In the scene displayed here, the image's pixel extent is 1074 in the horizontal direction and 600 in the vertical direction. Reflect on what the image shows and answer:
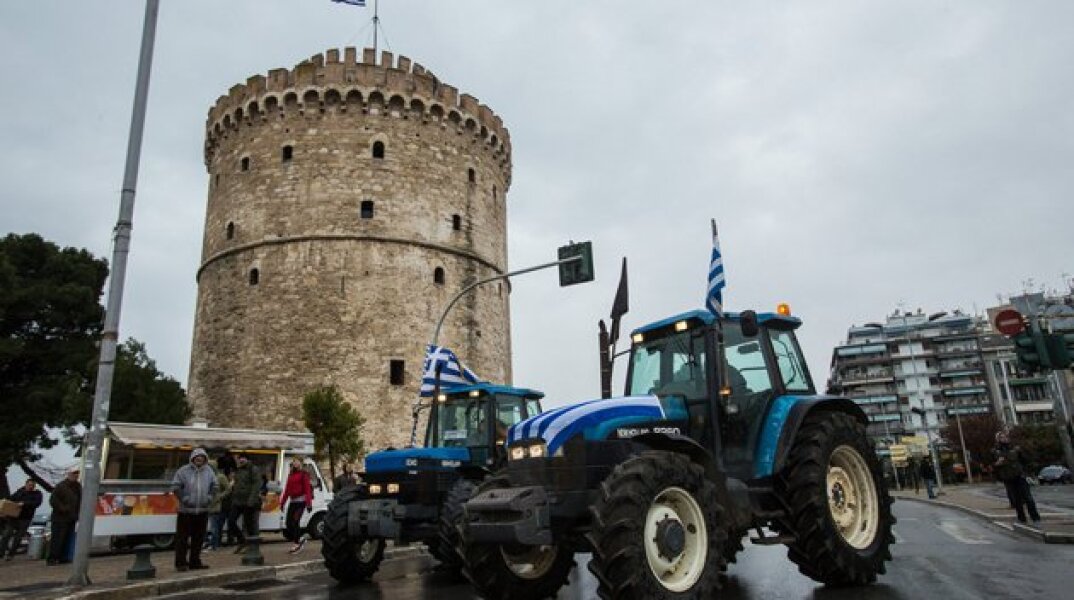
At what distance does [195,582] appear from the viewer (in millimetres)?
7930

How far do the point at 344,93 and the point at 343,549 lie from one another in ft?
66.4

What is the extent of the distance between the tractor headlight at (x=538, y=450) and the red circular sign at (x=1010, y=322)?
7.73 metres

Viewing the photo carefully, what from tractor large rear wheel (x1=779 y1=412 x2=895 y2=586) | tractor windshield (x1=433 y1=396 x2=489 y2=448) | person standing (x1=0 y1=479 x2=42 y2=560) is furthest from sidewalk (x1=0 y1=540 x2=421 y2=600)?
tractor large rear wheel (x1=779 y1=412 x2=895 y2=586)

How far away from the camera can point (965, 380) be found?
237 ft

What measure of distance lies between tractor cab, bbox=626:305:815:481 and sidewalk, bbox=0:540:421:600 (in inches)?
217

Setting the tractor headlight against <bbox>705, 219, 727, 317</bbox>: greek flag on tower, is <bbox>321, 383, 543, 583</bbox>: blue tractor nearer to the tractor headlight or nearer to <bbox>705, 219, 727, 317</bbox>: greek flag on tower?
the tractor headlight

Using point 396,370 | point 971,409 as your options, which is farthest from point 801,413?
point 971,409

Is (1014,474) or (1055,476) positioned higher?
(1014,474)

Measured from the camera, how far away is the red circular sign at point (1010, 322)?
960 centimetres

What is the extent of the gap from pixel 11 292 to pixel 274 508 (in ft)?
45.2

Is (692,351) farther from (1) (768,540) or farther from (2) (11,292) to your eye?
(2) (11,292)

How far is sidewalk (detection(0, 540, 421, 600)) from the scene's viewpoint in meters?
7.15

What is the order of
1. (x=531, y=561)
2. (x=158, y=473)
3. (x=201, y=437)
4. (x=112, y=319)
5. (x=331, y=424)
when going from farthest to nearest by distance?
(x=331, y=424) → (x=201, y=437) → (x=158, y=473) → (x=112, y=319) → (x=531, y=561)

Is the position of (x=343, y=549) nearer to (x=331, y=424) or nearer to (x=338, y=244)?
(x=331, y=424)
